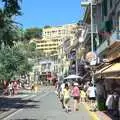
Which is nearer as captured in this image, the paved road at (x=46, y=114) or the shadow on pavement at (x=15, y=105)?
the paved road at (x=46, y=114)

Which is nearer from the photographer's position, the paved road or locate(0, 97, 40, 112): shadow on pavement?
the paved road

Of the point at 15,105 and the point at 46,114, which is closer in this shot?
the point at 46,114

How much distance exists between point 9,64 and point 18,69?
5149 millimetres

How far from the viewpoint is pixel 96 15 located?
7188 centimetres

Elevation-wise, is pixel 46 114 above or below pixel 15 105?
below

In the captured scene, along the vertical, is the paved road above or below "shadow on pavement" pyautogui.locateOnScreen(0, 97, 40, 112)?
below

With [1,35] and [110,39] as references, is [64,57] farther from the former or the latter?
[1,35]

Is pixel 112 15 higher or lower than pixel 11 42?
higher

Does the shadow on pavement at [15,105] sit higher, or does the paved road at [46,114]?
the shadow on pavement at [15,105]

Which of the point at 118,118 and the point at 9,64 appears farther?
the point at 9,64

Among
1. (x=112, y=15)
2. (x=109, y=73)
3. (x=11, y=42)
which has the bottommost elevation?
(x=109, y=73)

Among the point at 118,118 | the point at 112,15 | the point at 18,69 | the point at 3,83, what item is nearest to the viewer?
the point at 118,118

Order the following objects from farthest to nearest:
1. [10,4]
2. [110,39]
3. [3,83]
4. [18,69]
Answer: [3,83] → [18,69] → [110,39] → [10,4]

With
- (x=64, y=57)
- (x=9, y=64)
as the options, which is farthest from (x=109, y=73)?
(x=64, y=57)
